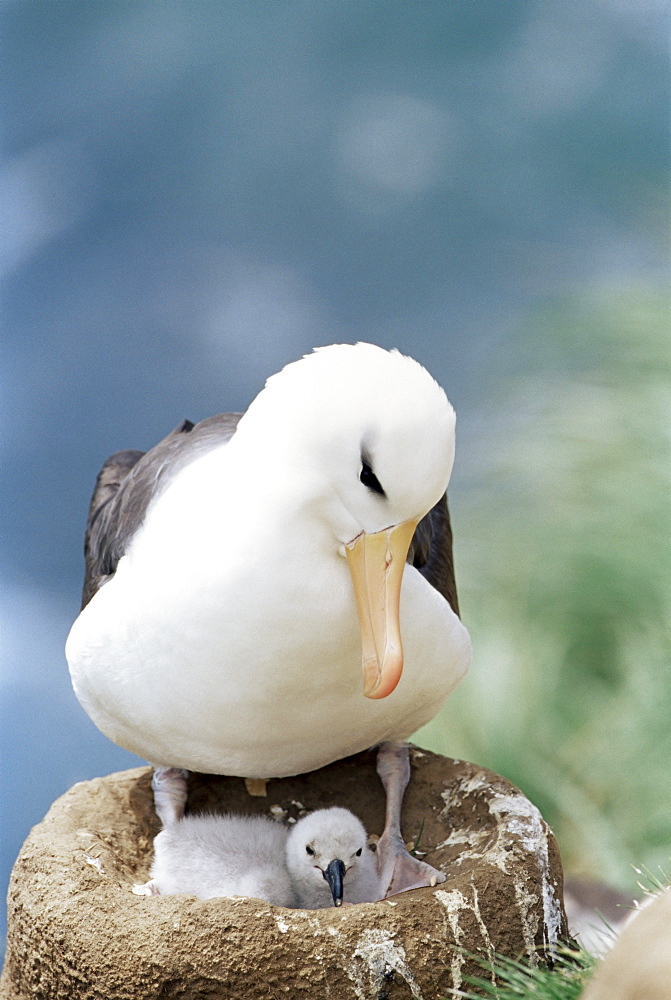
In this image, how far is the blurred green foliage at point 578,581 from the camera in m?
4.64

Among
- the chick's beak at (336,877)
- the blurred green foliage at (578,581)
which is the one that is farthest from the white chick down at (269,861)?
the blurred green foliage at (578,581)

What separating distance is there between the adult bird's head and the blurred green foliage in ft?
7.88

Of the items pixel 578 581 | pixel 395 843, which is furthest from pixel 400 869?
pixel 578 581

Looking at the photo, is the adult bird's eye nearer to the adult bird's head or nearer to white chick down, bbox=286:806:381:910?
the adult bird's head

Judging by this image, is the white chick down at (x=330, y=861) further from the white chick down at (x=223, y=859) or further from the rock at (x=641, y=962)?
the rock at (x=641, y=962)

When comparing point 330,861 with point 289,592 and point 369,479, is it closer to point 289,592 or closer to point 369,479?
point 289,592

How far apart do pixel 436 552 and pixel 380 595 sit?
2.48 feet

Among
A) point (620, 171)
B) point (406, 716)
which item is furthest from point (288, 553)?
point (620, 171)

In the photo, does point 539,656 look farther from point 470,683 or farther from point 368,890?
point 368,890

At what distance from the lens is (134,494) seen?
3143 mm

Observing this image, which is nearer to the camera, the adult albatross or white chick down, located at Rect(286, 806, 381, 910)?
the adult albatross

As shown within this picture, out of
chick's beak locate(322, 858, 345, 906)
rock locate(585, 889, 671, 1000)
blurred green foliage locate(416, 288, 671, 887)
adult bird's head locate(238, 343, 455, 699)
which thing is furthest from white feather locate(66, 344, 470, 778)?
blurred green foliage locate(416, 288, 671, 887)

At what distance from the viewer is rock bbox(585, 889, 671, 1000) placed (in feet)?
5.06

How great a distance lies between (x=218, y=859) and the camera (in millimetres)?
2908
